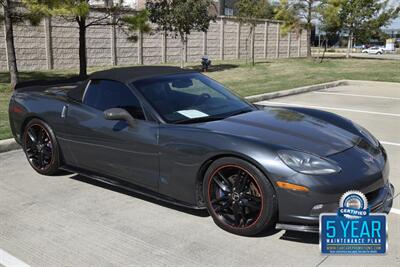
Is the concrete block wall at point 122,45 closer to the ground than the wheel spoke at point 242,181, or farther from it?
farther from it

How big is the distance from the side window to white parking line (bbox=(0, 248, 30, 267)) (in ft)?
5.31

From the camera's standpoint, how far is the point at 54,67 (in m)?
19.8

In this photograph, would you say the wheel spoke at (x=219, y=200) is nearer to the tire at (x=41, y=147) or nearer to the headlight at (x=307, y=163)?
the headlight at (x=307, y=163)

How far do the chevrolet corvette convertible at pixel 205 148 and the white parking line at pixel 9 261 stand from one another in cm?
125

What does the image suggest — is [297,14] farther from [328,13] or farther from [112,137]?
[112,137]

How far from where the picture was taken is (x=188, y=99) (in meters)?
4.52

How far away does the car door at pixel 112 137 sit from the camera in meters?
4.15

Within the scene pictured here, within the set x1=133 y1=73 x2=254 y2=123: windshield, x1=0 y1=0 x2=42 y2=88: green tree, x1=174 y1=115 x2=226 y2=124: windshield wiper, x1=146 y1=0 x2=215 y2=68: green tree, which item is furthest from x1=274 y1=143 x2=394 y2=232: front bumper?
x1=146 y1=0 x2=215 y2=68: green tree

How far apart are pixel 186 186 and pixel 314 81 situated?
1235 centimetres

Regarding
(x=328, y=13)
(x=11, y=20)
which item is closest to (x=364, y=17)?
(x=328, y=13)

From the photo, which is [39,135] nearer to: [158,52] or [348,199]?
[348,199]

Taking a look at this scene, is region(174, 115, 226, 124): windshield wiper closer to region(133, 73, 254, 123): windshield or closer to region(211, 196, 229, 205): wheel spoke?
region(133, 73, 254, 123): windshield

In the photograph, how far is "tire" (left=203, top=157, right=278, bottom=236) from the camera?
3.45 m

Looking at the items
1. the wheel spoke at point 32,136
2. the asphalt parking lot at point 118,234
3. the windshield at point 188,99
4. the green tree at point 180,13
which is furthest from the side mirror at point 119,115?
the green tree at point 180,13
